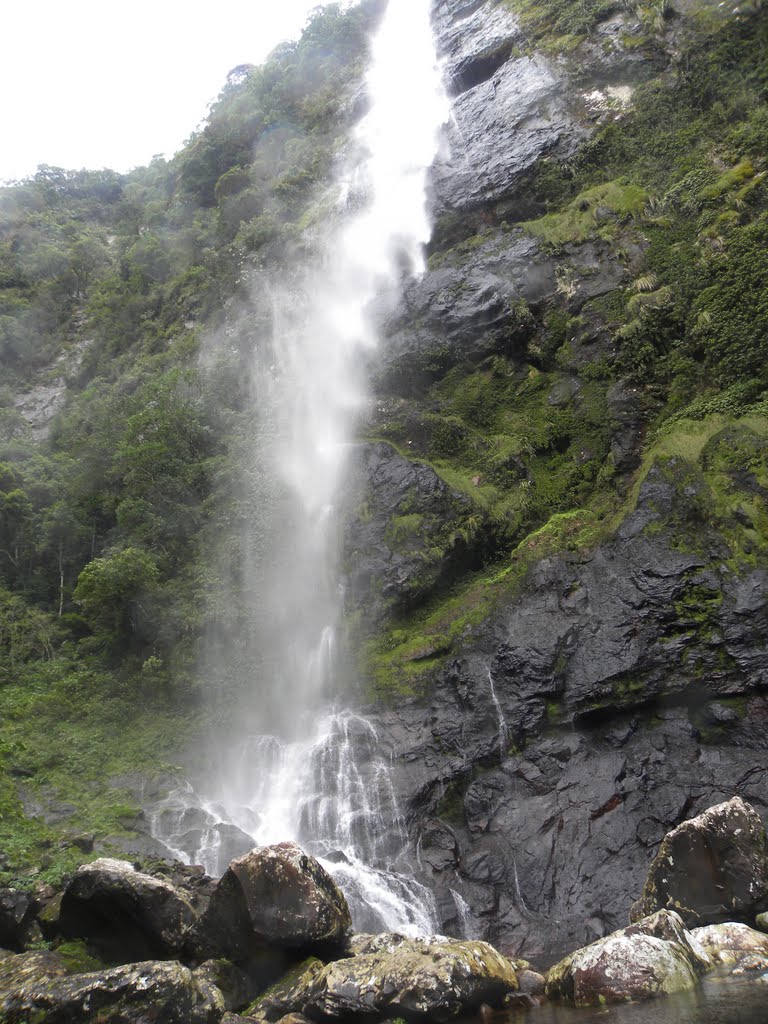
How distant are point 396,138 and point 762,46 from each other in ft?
46.7

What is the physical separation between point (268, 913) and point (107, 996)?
2.01 metres

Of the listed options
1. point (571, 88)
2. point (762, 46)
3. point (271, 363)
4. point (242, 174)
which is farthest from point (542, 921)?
point (242, 174)

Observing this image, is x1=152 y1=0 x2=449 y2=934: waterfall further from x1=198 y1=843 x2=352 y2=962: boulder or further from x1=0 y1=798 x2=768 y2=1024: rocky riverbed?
x1=0 y1=798 x2=768 y2=1024: rocky riverbed

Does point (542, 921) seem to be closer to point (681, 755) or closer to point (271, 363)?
point (681, 755)

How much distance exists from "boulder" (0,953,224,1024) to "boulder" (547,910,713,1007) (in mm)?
3373

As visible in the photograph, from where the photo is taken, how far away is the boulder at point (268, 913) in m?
7.23

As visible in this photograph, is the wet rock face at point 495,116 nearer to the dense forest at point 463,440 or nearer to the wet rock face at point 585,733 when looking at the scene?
the dense forest at point 463,440

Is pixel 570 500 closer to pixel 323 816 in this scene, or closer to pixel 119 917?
pixel 323 816

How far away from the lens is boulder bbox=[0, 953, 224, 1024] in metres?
5.52

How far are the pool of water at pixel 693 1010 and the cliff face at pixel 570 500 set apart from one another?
3.64 m

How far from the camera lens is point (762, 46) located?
17625 mm

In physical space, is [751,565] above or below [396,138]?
below

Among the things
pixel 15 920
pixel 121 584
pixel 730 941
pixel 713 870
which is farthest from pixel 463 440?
pixel 15 920

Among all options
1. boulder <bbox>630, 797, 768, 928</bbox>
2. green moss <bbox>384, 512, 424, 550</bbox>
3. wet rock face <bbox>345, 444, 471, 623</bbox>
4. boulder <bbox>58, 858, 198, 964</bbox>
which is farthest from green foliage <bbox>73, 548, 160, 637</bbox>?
boulder <bbox>630, 797, 768, 928</bbox>
